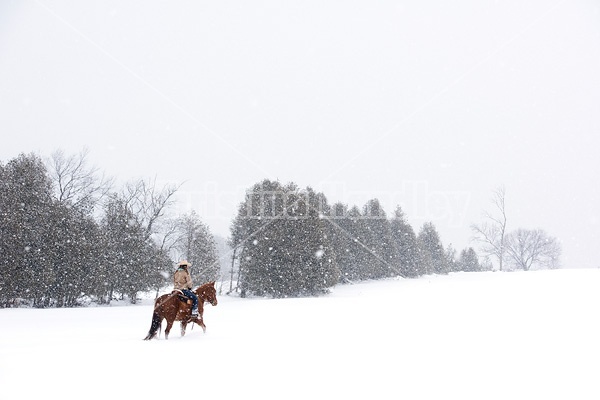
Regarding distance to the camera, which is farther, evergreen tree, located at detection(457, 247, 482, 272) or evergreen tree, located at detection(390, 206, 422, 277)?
evergreen tree, located at detection(457, 247, 482, 272)

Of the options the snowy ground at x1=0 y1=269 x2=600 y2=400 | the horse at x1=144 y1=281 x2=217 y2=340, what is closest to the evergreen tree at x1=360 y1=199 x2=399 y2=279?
the snowy ground at x1=0 y1=269 x2=600 y2=400

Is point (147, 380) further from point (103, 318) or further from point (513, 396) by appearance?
point (103, 318)

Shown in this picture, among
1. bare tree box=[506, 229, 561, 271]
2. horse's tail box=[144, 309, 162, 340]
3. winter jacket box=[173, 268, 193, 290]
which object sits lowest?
horse's tail box=[144, 309, 162, 340]

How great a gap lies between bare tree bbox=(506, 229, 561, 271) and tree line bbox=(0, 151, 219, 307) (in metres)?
66.3

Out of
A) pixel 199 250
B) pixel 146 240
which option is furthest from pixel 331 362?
pixel 199 250

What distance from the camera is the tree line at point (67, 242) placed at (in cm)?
2342

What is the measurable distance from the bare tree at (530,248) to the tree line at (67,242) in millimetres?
66257

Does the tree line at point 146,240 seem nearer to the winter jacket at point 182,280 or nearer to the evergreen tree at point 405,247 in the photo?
the evergreen tree at point 405,247

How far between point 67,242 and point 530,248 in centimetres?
8138

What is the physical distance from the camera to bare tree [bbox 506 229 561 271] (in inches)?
2958

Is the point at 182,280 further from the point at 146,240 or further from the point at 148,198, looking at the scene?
the point at 148,198

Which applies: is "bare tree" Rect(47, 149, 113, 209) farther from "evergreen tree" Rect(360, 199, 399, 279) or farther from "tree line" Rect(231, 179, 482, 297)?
"evergreen tree" Rect(360, 199, 399, 279)

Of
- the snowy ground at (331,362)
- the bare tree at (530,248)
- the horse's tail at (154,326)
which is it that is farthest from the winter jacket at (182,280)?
the bare tree at (530,248)

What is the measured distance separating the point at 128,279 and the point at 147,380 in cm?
2734
